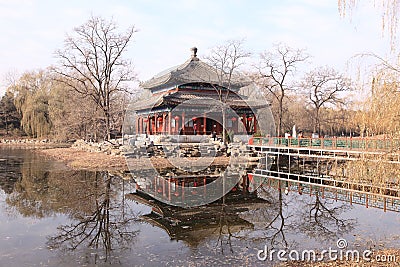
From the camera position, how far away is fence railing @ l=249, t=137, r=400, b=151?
5.23 metres

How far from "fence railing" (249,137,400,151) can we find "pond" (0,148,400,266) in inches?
83.1

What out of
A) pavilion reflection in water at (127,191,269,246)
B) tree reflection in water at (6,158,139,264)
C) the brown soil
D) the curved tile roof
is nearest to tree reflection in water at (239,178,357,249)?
pavilion reflection in water at (127,191,269,246)

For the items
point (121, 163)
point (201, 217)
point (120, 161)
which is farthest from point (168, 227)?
point (120, 161)

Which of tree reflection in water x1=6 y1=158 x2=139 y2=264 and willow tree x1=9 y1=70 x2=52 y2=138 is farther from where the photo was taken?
willow tree x1=9 y1=70 x2=52 y2=138

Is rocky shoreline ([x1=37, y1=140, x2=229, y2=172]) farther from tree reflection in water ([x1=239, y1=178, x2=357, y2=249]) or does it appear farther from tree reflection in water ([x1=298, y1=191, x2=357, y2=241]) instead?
tree reflection in water ([x1=298, y1=191, x2=357, y2=241])

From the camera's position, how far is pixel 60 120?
1684 inches

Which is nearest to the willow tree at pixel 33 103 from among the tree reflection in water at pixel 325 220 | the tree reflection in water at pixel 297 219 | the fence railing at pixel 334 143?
the fence railing at pixel 334 143

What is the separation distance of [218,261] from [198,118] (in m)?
22.5

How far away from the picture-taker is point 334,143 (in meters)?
17.3

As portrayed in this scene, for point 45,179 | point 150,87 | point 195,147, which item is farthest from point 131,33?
point 45,179

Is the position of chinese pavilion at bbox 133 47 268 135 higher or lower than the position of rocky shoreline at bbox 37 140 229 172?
higher

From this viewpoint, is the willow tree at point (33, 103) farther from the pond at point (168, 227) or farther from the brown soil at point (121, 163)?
the pond at point (168, 227)

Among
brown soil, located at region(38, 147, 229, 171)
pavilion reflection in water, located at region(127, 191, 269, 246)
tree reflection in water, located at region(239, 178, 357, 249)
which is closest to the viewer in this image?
tree reflection in water, located at region(239, 178, 357, 249)

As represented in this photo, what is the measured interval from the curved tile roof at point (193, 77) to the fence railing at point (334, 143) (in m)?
8.10
